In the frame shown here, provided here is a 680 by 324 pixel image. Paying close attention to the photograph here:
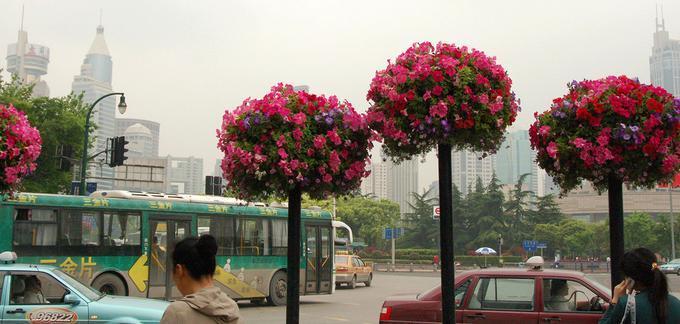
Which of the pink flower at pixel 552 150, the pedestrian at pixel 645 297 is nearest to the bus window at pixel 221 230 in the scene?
the pink flower at pixel 552 150

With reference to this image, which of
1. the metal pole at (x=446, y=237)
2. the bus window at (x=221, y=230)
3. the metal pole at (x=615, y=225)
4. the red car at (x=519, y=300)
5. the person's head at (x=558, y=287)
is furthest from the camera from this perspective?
the bus window at (x=221, y=230)

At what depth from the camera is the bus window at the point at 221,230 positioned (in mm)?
17297

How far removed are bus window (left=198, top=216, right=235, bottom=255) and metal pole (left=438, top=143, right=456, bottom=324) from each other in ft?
37.8

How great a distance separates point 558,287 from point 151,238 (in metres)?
11.2

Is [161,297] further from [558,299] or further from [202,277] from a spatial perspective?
[202,277]

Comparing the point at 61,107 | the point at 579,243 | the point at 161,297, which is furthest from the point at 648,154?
the point at 579,243

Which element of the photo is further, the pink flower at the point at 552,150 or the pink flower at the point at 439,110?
the pink flower at the point at 552,150

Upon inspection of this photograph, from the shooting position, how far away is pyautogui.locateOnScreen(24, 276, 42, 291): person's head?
28.1 ft

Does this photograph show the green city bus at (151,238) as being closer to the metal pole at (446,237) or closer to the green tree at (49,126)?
the metal pole at (446,237)

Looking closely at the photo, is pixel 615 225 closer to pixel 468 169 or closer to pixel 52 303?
pixel 52 303

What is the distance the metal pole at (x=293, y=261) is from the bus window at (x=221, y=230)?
10196 mm

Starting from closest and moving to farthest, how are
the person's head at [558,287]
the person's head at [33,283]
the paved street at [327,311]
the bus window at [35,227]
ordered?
the person's head at [558,287] → the person's head at [33,283] → the bus window at [35,227] → the paved street at [327,311]

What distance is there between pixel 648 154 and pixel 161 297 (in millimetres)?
12851

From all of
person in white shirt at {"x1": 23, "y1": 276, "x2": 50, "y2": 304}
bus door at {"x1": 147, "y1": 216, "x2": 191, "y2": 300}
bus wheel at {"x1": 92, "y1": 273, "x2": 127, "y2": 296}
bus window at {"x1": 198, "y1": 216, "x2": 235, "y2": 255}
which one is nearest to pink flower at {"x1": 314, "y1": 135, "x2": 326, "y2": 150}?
person in white shirt at {"x1": 23, "y1": 276, "x2": 50, "y2": 304}
